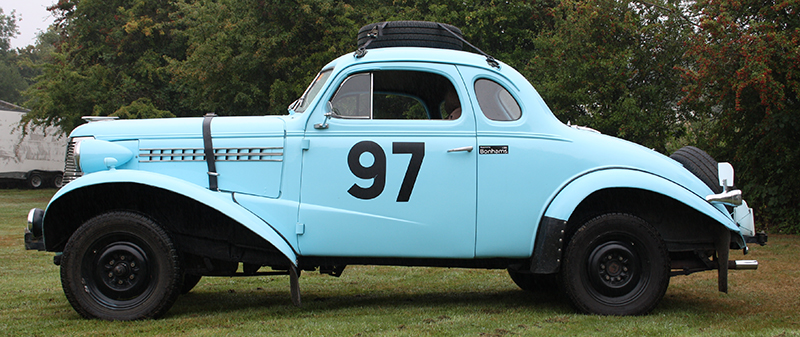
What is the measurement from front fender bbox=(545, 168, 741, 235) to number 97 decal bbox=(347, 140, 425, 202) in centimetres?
111

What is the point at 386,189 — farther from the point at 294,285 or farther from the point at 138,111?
the point at 138,111

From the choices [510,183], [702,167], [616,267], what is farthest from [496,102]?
[702,167]

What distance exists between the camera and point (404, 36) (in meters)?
5.85

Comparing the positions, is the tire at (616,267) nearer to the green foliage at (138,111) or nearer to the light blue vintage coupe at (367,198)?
the light blue vintage coupe at (367,198)

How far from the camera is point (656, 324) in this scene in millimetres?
5043

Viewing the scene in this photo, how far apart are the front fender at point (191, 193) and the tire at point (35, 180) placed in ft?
115

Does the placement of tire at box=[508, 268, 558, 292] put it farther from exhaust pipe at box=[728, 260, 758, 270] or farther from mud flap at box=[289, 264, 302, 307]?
mud flap at box=[289, 264, 302, 307]

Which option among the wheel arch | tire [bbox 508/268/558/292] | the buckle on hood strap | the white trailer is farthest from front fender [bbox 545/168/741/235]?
the white trailer

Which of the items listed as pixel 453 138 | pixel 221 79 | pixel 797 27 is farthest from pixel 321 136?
pixel 221 79

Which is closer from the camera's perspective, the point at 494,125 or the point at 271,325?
the point at 271,325

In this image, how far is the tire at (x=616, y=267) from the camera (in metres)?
5.34

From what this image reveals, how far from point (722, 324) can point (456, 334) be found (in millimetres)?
2099

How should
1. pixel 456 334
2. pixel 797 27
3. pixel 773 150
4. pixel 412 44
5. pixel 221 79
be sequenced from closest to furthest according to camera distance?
1. pixel 456 334
2. pixel 412 44
3. pixel 797 27
4. pixel 773 150
5. pixel 221 79

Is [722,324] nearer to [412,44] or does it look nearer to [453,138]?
[453,138]
